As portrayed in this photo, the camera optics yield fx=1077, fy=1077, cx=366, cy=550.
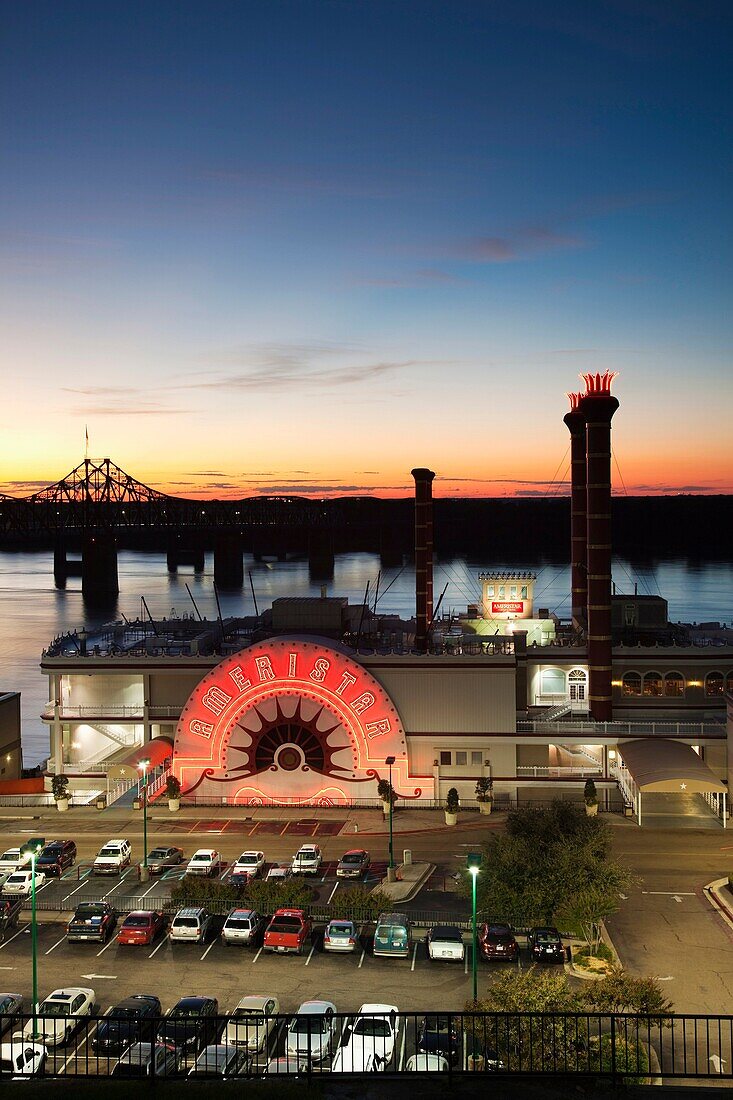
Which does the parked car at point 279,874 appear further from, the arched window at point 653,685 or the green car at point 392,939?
the arched window at point 653,685

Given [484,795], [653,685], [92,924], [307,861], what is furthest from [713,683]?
[92,924]

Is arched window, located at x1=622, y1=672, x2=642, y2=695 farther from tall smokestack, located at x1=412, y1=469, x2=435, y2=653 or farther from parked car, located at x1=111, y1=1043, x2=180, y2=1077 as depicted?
parked car, located at x1=111, y1=1043, x2=180, y2=1077

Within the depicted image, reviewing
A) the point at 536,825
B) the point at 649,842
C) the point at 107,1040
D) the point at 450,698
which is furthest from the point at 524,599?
the point at 107,1040

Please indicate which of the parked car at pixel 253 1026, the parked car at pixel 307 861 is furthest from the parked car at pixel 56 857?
the parked car at pixel 253 1026

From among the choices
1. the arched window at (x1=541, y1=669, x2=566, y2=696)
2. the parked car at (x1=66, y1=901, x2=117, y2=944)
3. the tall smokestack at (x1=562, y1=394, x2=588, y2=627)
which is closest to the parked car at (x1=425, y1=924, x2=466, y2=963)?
the parked car at (x1=66, y1=901, x2=117, y2=944)

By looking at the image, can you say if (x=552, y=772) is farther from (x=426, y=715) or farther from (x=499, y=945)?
(x=499, y=945)

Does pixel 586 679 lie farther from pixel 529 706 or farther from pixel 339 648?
pixel 339 648
